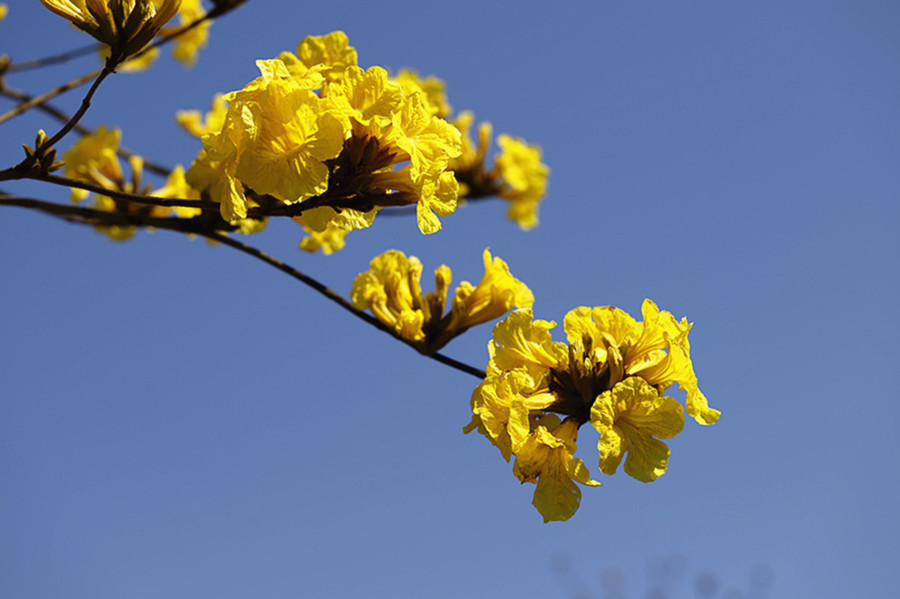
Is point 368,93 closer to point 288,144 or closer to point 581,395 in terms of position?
point 288,144

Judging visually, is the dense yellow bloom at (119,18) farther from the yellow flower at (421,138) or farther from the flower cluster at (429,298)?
the flower cluster at (429,298)

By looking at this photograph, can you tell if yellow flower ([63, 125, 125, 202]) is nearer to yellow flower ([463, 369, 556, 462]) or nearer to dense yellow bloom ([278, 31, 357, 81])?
dense yellow bloom ([278, 31, 357, 81])

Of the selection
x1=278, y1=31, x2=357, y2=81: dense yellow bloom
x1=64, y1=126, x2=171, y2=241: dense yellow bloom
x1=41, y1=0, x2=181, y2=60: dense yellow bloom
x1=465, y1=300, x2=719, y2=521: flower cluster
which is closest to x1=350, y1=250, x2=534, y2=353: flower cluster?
x1=465, y1=300, x2=719, y2=521: flower cluster

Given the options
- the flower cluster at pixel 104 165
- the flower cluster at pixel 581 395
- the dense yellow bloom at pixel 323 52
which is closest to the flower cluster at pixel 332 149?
the dense yellow bloom at pixel 323 52

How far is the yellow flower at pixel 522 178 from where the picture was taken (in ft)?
19.5

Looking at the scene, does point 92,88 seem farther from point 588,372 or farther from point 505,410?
point 588,372

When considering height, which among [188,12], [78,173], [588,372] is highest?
[188,12]

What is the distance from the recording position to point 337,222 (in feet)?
6.52

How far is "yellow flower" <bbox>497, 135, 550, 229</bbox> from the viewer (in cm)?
593

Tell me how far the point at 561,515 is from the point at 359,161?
1.15 meters

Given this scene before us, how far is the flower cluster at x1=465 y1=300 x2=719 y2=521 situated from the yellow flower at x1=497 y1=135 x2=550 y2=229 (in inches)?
154

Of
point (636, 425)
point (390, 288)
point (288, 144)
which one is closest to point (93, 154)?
point (390, 288)

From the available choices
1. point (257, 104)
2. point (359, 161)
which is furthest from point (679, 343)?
point (257, 104)

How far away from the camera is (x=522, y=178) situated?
602 cm
